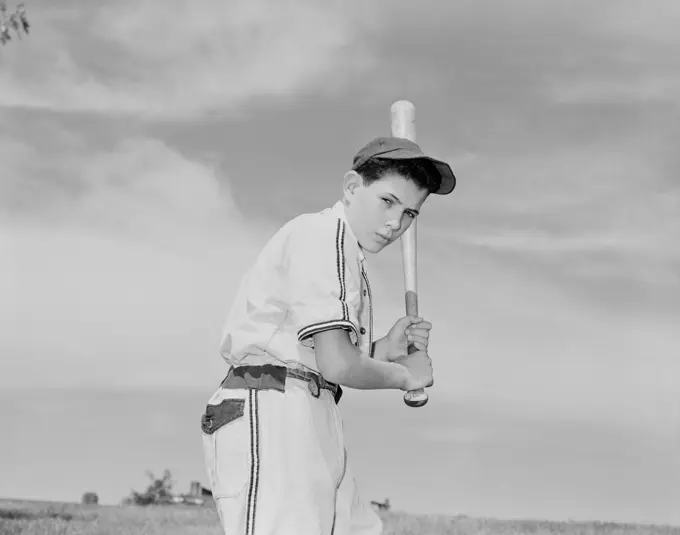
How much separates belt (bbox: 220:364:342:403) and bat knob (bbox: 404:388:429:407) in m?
1.14

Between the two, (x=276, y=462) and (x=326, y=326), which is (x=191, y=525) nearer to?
(x=276, y=462)

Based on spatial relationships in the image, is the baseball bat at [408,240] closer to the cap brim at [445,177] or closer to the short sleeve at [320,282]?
the cap brim at [445,177]

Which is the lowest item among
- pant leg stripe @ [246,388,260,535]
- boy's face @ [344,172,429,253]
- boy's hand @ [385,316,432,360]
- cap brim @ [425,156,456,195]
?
pant leg stripe @ [246,388,260,535]

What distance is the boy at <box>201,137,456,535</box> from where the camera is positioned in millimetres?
3711

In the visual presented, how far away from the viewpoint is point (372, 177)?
416cm

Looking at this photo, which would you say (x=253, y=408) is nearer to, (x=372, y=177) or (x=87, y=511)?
(x=372, y=177)

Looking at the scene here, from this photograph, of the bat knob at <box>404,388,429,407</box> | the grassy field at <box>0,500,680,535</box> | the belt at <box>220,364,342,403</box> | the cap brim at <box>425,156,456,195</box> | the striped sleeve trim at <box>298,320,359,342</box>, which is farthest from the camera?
the grassy field at <box>0,500,680,535</box>

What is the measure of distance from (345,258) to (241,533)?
105 centimetres

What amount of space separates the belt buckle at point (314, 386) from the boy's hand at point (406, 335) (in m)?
0.97

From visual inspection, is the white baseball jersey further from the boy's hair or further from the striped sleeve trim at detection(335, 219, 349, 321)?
the boy's hair

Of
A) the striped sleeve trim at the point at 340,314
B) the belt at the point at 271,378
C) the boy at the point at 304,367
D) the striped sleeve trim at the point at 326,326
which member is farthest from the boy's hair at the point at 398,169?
the belt at the point at 271,378

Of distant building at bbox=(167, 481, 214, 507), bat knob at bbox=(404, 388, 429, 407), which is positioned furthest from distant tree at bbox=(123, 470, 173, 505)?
bat knob at bbox=(404, 388, 429, 407)

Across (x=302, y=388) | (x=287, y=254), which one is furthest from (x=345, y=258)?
(x=302, y=388)

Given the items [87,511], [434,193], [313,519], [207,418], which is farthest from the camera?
[87,511]
